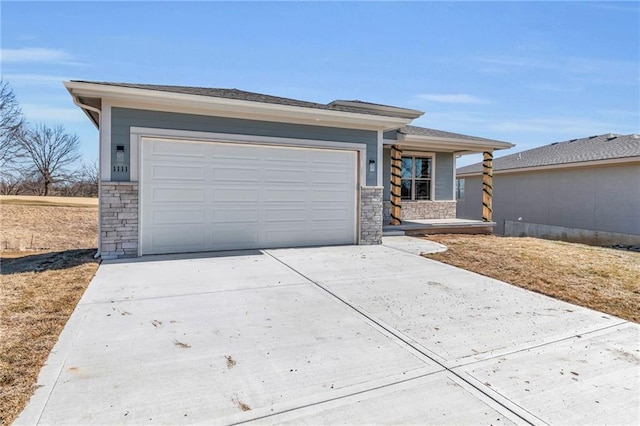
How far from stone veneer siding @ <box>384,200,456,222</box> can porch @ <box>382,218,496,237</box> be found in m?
0.36


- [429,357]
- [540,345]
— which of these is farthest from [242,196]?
[540,345]

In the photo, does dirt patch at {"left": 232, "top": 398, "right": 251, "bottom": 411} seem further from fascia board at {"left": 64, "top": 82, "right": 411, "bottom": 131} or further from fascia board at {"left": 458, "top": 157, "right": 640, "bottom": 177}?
fascia board at {"left": 458, "top": 157, "right": 640, "bottom": 177}

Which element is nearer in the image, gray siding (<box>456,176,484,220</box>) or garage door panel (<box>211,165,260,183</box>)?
garage door panel (<box>211,165,260,183</box>)

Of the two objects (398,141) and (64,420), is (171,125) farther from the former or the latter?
(398,141)

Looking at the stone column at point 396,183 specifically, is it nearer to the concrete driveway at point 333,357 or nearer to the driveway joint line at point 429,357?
the concrete driveway at point 333,357

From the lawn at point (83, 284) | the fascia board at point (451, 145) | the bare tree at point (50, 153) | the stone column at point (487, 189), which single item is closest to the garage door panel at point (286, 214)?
the lawn at point (83, 284)

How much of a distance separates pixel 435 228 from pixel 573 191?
8060mm

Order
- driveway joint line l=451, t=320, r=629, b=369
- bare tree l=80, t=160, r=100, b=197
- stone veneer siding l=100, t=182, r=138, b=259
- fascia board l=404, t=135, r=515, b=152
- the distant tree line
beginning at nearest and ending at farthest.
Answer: driveway joint line l=451, t=320, r=629, b=369, stone veneer siding l=100, t=182, r=138, b=259, fascia board l=404, t=135, r=515, b=152, the distant tree line, bare tree l=80, t=160, r=100, b=197

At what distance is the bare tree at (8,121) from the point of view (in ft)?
81.4

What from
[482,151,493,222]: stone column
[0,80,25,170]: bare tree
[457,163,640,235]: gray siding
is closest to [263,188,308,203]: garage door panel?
[482,151,493,222]: stone column

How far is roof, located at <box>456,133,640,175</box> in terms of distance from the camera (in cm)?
1408

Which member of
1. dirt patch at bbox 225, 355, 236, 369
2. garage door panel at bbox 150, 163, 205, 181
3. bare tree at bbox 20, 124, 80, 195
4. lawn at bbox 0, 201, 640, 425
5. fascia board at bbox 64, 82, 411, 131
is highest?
bare tree at bbox 20, 124, 80, 195

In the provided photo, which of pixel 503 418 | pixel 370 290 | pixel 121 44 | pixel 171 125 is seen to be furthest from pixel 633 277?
pixel 121 44

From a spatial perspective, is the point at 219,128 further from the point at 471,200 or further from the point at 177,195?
the point at 471,200
